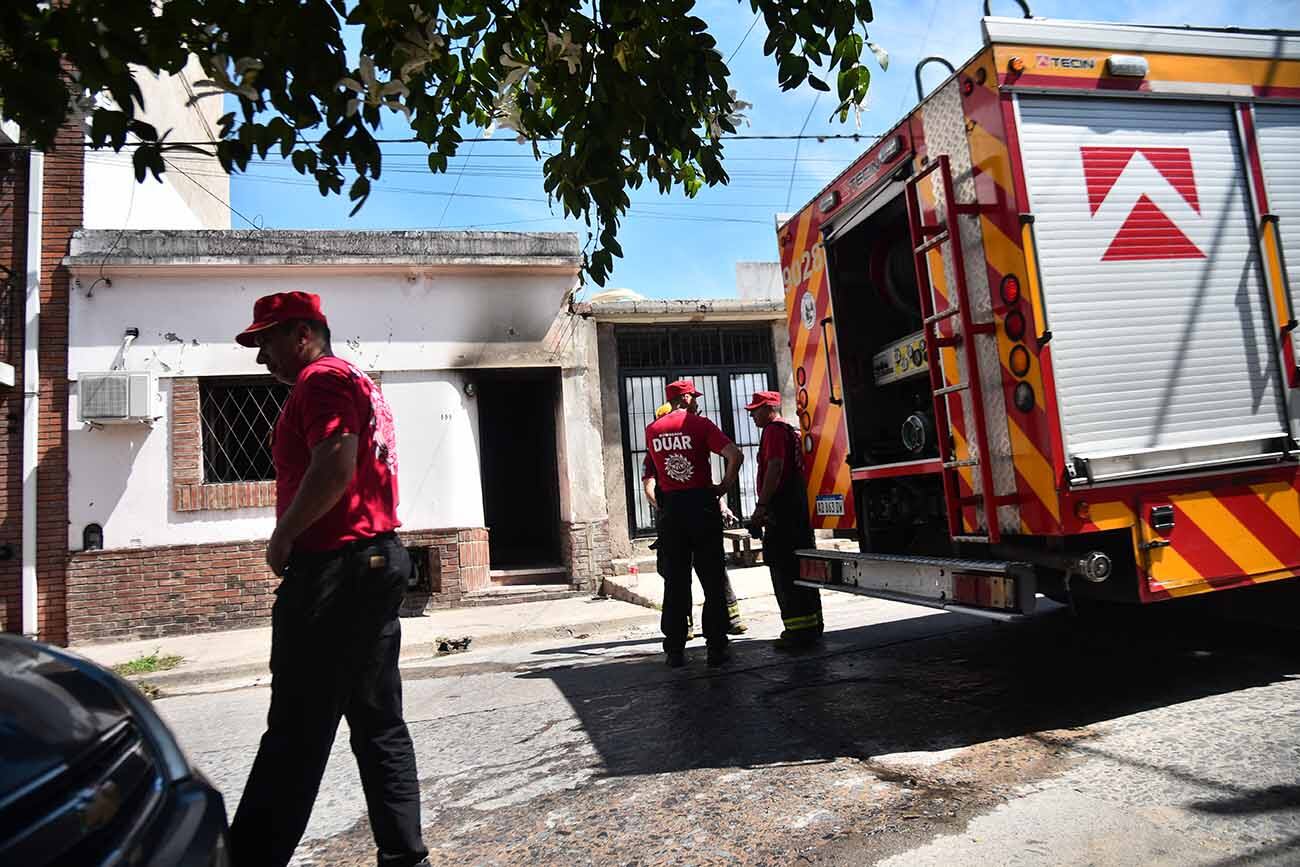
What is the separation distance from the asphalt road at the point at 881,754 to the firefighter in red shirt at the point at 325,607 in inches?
22.0

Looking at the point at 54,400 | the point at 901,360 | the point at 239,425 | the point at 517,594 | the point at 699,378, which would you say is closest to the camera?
the point at 901,360

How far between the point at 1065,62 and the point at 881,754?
10.0 ft

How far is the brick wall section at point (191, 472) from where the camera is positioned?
9.25 metres

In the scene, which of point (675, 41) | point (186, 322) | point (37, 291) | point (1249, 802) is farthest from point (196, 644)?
point (1249, 802)

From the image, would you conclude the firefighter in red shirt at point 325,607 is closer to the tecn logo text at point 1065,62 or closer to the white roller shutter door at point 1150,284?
the white roller shutter door at point 1150,284

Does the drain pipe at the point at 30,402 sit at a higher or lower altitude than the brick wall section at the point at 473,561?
higher

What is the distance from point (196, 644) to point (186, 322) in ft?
12.0

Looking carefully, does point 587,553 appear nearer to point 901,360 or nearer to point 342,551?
point 901,360

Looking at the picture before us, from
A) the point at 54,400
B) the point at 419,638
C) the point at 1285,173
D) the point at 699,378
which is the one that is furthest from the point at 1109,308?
the point at 54,400

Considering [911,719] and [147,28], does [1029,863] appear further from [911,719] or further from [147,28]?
[147,28]

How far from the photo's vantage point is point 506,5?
2.82m

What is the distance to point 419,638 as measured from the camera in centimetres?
785

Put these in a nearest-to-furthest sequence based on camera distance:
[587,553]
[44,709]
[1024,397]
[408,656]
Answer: [44,709] → [1024,397] → [408,656] → [587,553]

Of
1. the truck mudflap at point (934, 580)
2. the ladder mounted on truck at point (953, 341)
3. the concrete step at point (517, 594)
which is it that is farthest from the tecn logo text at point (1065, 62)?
the concrete step at point (517, 594)
